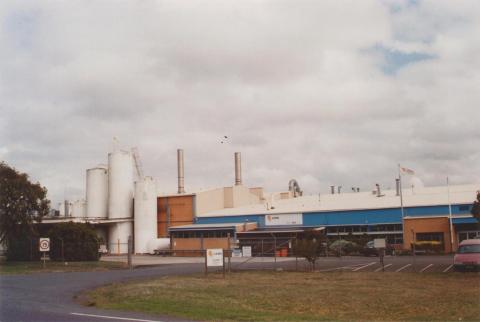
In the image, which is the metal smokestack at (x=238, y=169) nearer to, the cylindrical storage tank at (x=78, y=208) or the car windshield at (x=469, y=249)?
the cylindrical storage tank at (x=78, y=208)

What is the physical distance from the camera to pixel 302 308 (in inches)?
677

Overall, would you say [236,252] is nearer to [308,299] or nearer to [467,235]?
[467,235]

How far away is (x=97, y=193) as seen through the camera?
279ft

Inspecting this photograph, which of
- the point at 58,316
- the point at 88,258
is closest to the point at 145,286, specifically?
the point at 58,316

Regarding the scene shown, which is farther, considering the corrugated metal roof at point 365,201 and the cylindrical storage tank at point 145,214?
the cylindrical storage tank at point 145,214

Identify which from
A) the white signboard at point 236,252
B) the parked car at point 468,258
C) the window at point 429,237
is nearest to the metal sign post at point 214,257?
the parked car at point 468,258

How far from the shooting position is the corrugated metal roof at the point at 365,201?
2712 inches

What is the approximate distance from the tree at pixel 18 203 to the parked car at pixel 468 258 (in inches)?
1351

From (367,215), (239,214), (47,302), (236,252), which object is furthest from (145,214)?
(47,302)

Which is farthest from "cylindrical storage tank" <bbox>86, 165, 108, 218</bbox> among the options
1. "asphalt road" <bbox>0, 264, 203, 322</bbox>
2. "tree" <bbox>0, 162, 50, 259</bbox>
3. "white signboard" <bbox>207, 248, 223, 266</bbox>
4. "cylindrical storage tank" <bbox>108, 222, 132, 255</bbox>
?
"white signboard" <bbox>207, 248, 223, 266</bbox>

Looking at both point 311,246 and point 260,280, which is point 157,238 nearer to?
point 311,246

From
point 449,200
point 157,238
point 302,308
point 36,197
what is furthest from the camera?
point 157,238

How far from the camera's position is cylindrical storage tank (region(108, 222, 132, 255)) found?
81.3 m

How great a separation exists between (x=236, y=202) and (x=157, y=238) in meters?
15.9
